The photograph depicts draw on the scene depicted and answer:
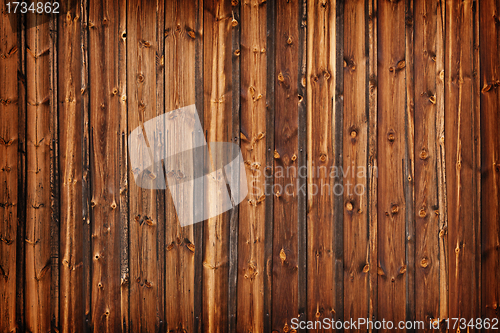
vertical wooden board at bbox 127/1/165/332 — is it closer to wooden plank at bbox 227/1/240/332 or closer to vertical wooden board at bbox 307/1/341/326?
wooden plank at bbox 227/1/240/332

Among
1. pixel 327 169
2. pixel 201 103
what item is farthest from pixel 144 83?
pixel 327 169

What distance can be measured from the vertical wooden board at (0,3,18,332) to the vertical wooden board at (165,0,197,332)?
85 cm

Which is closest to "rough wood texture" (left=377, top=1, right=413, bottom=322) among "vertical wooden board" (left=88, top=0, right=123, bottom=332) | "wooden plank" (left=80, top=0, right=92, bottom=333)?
"vertical wooden board" (left=88, top=0, right=123, bottom=332)

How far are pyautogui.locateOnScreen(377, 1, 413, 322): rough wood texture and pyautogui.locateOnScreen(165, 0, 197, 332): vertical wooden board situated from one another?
1013 millimetres

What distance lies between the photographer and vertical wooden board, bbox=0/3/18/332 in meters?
1.30

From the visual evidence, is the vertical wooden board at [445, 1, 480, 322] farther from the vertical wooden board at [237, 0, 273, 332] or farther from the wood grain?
the vertical wooden board at [237, 0, 273, 332]

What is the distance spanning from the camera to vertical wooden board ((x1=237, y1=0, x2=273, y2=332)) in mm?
1280

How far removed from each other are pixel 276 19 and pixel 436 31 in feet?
2.87

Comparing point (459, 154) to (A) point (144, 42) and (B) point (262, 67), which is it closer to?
(B) point (262, 67)

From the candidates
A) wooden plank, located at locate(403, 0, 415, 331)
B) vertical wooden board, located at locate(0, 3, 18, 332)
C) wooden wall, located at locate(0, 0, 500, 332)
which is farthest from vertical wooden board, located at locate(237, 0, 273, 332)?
vertical wooden board, located at locate(0, 3, 18, 332)

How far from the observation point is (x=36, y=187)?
1312 mm

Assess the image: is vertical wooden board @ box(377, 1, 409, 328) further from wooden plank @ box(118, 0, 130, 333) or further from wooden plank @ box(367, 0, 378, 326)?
wooden plank @ box(118, 0, 130, 333)

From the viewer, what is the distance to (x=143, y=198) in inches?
51.2

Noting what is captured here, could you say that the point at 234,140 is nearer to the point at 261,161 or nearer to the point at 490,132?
the point at 261,161
